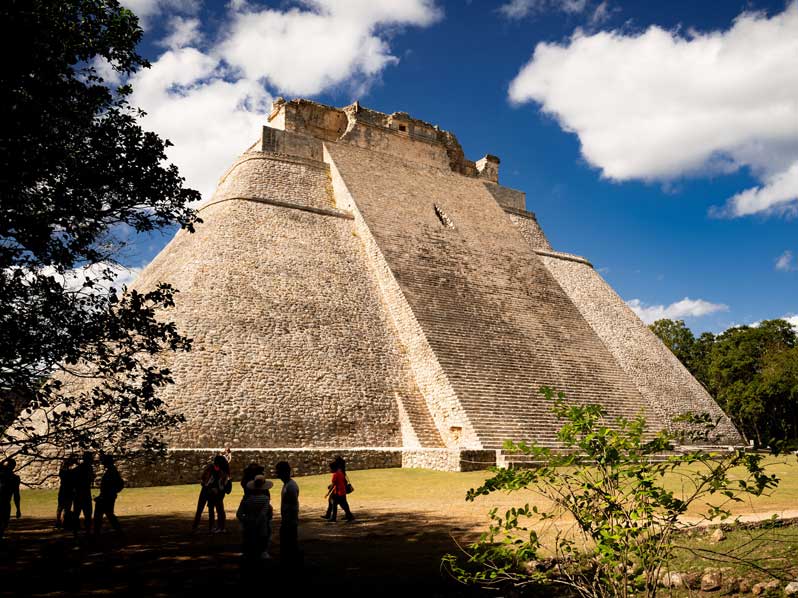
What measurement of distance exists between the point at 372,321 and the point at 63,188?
455 inches

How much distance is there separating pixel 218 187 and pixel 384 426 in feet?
45.2

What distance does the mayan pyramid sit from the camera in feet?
44.8

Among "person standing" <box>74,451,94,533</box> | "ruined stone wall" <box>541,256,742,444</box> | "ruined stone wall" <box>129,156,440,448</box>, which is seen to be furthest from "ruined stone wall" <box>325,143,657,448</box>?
"person standing" <box>74,451,94,533</box>

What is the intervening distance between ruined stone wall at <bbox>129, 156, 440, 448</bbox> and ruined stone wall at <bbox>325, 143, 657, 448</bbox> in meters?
1.50

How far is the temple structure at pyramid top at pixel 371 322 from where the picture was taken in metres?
13.6

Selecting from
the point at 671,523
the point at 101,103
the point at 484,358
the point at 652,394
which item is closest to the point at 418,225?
the point at 484,358

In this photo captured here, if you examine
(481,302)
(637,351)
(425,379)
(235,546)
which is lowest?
(235,546)

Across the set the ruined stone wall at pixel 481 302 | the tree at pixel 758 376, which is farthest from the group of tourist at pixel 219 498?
the tree at pixel 758 376

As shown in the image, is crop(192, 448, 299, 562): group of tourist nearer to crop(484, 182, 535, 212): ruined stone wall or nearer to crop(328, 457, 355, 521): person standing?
crop(328, 457, 355, 521): person standing

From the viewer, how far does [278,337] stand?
15.1 m

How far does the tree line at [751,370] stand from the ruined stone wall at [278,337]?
23.1 metres

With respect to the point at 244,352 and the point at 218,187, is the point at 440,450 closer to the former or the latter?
the point at 244,352

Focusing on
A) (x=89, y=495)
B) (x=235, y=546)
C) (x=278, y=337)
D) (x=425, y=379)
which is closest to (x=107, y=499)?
(x=89, y=495)

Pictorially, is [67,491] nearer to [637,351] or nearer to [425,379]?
[425,379]
